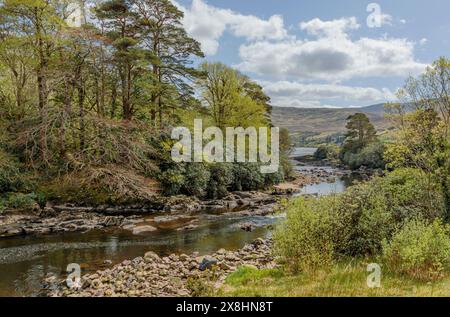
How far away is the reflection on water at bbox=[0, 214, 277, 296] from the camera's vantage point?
9.76 m

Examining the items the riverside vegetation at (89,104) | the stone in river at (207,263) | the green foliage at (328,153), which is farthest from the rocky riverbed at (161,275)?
the green foliage at (328,153)

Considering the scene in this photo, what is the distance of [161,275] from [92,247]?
478 centimetres

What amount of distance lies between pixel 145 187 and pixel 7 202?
7.31 metres

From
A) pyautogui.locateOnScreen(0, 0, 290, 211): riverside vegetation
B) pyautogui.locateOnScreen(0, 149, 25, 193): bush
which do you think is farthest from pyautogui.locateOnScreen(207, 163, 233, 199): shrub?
A: pyautogui.locateOnScreen(0, 149, 25, 193): bush

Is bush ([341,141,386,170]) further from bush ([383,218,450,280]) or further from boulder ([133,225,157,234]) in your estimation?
bush ([383,218,450,280])

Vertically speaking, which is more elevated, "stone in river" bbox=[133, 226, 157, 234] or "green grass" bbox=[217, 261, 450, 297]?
"green grass" bbox=[217, 261, 450, 297]

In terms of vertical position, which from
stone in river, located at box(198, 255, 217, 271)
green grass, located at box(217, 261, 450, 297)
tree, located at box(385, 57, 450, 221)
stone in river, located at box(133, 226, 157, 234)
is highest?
tree, located at box(385, 57, 450, 221)

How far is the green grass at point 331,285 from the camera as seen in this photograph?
6090mm

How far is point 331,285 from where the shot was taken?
6.42 meters

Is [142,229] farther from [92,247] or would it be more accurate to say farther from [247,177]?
[247,177]

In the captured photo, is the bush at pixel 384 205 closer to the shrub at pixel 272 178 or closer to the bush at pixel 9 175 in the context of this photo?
the bush at pixel 9 175

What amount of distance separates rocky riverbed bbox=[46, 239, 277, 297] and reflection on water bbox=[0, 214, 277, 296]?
805mm

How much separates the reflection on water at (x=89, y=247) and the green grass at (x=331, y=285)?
540 cm

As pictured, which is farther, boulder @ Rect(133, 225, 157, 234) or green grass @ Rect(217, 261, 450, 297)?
boulder @ Rect(133, 225, 157, 234)
